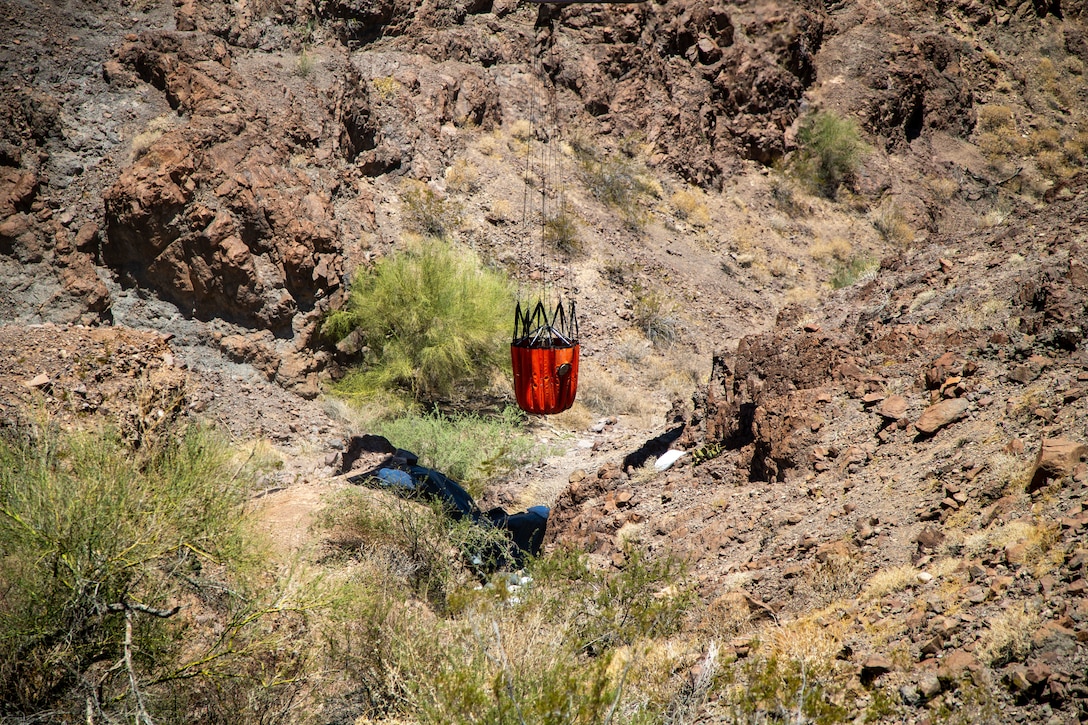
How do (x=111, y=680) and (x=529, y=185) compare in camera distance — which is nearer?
(x=111, y=680)

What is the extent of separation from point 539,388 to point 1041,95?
1148 inches

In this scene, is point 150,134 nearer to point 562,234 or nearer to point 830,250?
point 562,234

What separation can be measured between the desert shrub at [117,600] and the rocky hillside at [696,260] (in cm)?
239

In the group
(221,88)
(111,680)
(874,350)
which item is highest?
(221,88)

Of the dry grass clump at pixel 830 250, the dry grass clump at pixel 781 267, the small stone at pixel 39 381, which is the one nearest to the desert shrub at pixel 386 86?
the dry grass clump at pixel 781 267

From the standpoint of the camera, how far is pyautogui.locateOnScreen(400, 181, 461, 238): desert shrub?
17.7 meters

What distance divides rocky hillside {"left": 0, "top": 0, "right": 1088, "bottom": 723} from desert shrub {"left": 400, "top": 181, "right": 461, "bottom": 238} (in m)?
0.21

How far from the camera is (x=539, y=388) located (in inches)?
332

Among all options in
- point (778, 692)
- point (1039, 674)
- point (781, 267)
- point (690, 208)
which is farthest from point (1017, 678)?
point (690, 208)

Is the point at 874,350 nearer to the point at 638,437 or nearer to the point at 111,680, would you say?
the point at 638,437

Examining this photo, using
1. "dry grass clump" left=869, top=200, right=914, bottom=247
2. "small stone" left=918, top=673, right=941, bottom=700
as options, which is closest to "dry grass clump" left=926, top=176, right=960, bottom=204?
"dry grass clump" left=869, top=200, right=914, bottom=247

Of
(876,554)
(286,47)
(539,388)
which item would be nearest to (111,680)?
(539,388)

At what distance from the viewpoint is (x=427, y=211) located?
1806 cm

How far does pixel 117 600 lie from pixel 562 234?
51.5 ft
